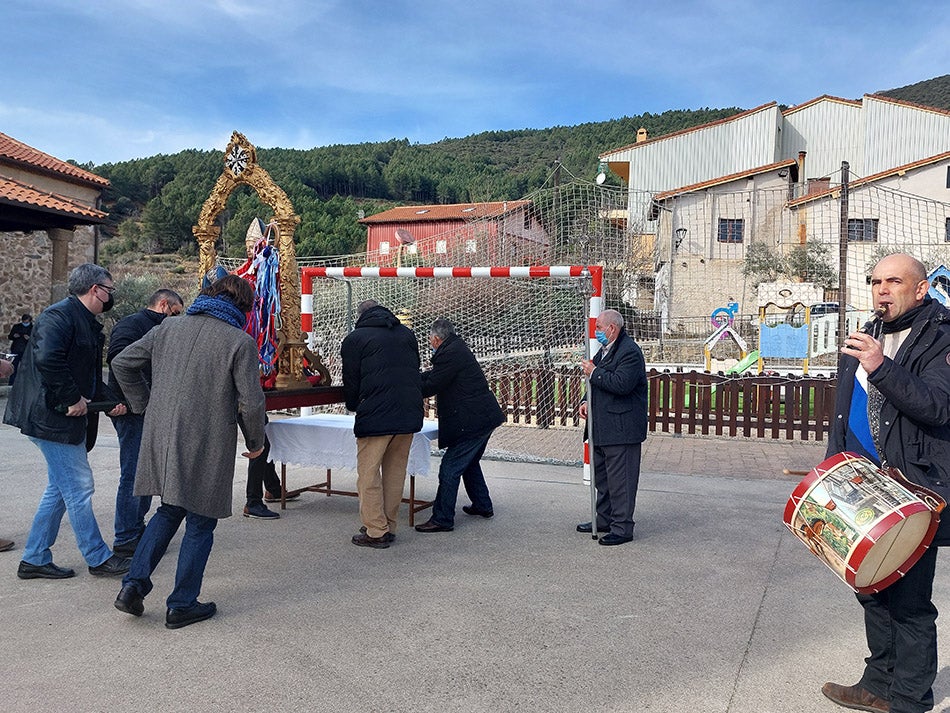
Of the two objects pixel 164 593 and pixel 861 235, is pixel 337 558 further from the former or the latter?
pixel 861 235

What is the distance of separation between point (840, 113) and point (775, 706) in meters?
40.2

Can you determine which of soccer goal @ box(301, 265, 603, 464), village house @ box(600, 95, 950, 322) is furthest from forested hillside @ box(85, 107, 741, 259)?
soccer goal @ box(301, 265, 603, 464)

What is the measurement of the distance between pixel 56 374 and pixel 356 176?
86.0 meters

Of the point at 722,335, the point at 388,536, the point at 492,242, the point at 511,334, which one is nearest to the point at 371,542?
the point at 388,536

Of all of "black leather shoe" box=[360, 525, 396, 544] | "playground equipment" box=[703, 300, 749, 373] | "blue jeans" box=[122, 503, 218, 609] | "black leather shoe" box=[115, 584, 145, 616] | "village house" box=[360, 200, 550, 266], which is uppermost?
"village house" box=[360, 200, 550, 266]

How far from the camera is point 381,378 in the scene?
17.4ft

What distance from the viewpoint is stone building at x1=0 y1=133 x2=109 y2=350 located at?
533 inches

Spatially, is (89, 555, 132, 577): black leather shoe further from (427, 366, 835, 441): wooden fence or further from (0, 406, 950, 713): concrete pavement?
(427, 366, 835, 441): wooden fence

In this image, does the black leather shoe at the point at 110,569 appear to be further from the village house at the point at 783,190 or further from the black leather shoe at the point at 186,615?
the village house at the point at 783,190

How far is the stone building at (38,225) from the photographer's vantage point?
13.5 metres

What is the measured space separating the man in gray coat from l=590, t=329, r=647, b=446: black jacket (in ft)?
8.47

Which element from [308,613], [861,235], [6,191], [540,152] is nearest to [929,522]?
[308,613]

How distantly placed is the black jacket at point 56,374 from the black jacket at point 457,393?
2.35m

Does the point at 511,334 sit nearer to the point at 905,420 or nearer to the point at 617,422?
the point at 617,422
